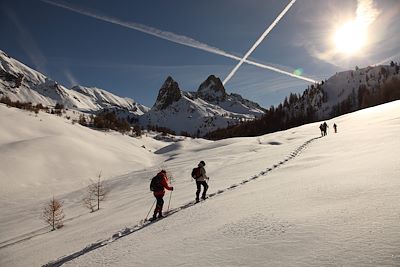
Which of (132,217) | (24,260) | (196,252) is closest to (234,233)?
(196,252)

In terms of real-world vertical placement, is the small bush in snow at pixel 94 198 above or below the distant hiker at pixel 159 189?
below

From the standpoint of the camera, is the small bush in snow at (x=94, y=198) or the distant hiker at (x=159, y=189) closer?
the distant hiker at (x=159, y=189)

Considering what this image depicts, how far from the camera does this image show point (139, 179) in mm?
37094

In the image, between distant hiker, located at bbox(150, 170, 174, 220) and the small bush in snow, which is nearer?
distant hiker, located at bbox(150, 170, 174, 220)

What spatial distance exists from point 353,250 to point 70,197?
34.1m

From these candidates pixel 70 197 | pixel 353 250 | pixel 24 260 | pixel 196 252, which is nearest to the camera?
pixel 353 250

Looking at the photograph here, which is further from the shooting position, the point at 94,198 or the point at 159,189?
the point at 94,198

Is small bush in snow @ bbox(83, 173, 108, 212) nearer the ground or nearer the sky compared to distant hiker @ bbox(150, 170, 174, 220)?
nearer the ground

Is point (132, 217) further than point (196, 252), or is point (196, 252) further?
point (132, 217)

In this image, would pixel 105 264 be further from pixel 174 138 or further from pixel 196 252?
pixel 174 138

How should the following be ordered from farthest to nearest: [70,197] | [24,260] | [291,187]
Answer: [70,197]
[24,260]
[291,187]

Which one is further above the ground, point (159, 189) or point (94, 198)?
point (159, 189)

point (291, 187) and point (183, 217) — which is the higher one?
point (291, 187)

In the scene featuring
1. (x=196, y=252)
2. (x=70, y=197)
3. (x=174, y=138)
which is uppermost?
(x=174, y=138)
